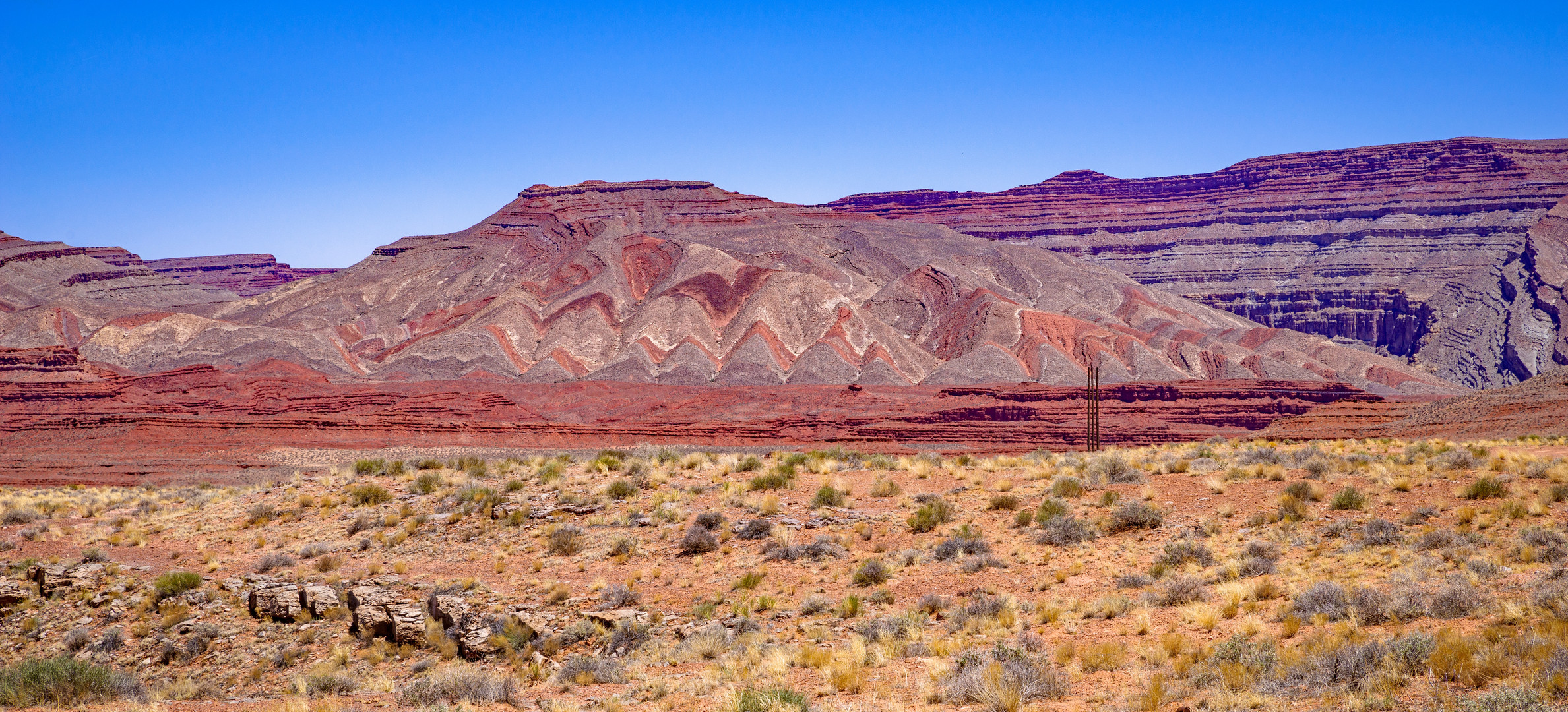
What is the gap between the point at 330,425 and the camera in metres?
62.5

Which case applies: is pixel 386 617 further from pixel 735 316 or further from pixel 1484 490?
pixel 735 316

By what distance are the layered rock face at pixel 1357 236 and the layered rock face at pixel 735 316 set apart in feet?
66.4

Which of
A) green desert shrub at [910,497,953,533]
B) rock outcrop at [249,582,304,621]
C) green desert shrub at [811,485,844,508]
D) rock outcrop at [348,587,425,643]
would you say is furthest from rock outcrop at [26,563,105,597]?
green desert shrub at [910,497,953,533]

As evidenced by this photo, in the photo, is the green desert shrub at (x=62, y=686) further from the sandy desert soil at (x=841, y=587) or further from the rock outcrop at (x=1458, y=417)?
the rock outcrop at (x=1458, y=417)

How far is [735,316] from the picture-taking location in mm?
98062

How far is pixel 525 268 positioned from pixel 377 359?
27.5 meters

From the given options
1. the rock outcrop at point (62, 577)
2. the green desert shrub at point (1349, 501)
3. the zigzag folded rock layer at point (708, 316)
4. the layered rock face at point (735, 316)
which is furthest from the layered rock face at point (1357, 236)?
the rock outcrop at point (62, 577)

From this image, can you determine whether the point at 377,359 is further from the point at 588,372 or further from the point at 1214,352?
the point at 1214,352

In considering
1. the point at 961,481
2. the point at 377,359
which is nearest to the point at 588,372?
the point at 377,359

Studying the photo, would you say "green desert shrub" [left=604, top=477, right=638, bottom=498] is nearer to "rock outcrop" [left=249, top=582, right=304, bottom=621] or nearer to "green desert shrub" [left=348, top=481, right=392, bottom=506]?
"green desert shrub" [left=348, top=481, right=392, bottom=506]

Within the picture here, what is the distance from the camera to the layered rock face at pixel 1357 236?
388 feet

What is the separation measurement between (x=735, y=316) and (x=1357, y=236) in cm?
10143

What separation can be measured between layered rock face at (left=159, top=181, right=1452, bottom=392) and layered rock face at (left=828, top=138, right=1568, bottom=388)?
2024cm

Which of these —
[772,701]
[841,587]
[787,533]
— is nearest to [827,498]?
[787,533]
